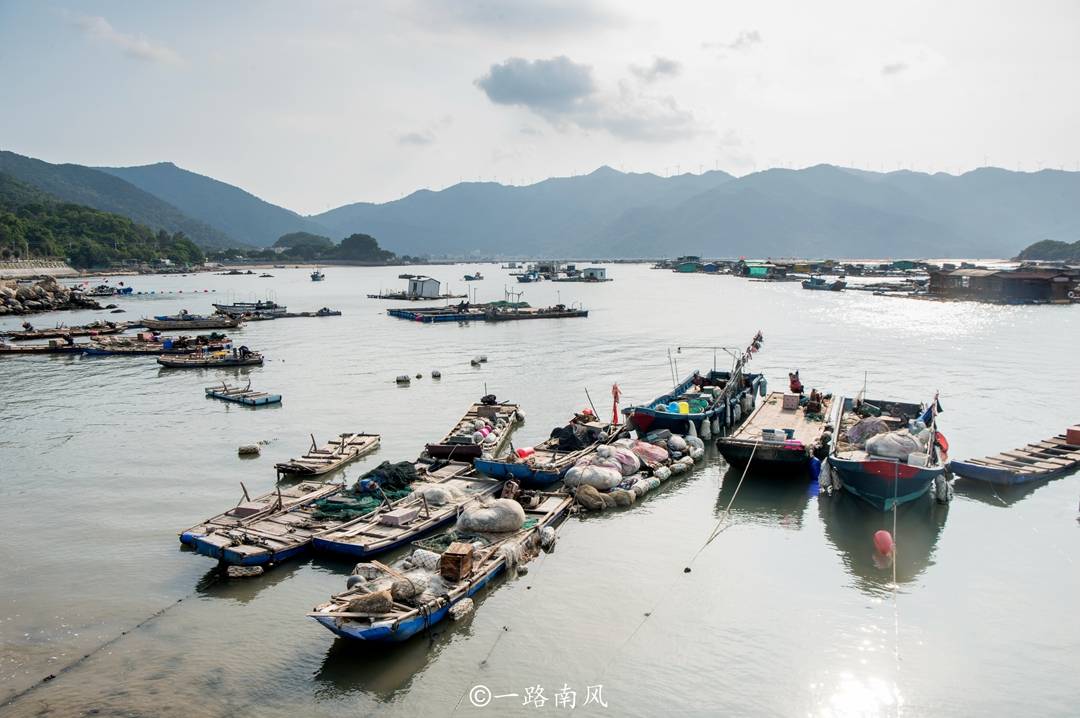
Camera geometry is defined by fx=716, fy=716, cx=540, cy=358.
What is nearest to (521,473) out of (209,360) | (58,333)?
(209,360)

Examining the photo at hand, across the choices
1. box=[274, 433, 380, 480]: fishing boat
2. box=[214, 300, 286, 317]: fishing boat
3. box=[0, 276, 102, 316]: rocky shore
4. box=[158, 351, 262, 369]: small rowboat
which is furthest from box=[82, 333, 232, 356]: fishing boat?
box=[0, 276, 102, 316]: rocky shore

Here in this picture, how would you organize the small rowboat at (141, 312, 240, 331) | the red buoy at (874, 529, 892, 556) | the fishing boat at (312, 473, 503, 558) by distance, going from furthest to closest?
the small rowboat at (141, 312, 240, 331)
the red buoy at (874, 529, 892, 556)
the fishing boat at (312, 473, 503, 558)

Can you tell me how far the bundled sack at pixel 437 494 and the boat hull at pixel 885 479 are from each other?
39.5 ft

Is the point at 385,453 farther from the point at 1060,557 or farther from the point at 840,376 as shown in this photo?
the point at 840,376

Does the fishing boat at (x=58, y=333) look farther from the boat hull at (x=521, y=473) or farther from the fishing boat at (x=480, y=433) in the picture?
the boat hull at (x=521, y=473)

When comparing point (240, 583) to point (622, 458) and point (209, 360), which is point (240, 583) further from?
point (209, 360)

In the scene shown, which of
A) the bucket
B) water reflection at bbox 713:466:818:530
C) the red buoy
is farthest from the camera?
water reflection at bbox 713:466:818:530

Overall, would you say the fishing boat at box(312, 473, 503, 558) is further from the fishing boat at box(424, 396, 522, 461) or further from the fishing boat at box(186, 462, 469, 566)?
the fishing boat at box(424, 396, 522, 461)

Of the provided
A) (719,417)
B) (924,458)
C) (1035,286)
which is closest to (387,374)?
(719,417)

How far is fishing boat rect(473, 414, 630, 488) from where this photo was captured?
2358cm

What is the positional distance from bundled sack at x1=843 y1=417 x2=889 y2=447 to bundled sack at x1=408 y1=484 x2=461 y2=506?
14130 millimetres

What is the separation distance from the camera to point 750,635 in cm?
1577

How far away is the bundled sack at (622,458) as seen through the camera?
24828mm

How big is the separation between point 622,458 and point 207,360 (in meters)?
40.0
